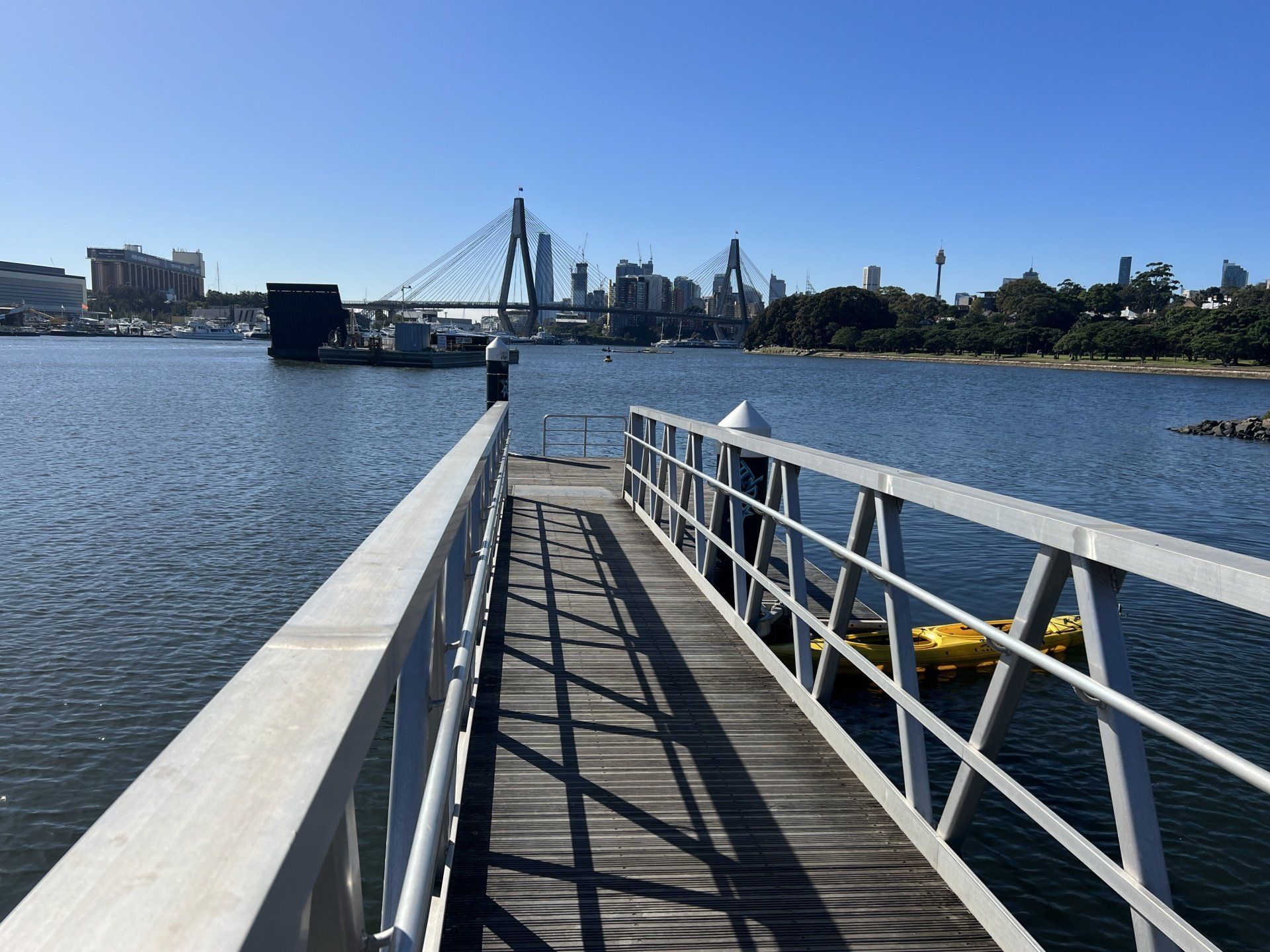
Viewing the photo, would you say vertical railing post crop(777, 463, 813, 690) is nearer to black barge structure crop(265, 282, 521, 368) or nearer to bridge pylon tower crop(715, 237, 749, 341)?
black barge structure crop(265, 282, 521, 368)

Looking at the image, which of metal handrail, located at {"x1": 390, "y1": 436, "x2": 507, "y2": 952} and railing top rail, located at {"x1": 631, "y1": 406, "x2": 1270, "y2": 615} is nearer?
metal handrail, located at {"x1": 390, "y1": 436, "x2": 507, "y2": 952}

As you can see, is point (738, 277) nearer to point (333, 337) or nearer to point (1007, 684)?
point (333, 337)

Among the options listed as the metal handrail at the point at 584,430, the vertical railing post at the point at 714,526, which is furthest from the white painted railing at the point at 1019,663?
the metal handrail at the point at 584,430

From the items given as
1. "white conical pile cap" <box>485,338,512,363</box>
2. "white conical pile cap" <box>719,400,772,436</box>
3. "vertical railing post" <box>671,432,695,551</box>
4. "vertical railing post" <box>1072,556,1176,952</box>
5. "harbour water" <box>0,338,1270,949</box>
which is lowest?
"harbour water" <box>0,338,1270,949</box>

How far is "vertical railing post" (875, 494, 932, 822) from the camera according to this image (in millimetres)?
3334

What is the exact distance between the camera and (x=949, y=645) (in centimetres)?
901

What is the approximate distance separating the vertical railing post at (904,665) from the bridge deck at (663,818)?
8.1 inches

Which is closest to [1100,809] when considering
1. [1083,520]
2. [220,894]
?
[1083,520]

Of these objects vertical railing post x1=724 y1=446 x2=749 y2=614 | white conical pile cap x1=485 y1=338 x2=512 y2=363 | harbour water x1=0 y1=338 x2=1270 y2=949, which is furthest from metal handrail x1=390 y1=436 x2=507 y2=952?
white conical pile cap x1=485 y1=338 x2=512 y2=363

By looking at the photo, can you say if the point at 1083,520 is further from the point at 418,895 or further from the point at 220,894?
the point at 220,894

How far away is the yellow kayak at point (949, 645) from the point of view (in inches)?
316

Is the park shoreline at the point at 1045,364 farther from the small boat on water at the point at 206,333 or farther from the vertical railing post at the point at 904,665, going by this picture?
the vertical railing post at the point at 904,665

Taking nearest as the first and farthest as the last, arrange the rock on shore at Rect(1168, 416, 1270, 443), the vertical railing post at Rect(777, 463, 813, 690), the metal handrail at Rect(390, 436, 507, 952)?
the metal handrail at Rect(390, 436, 507, 952)
the vertical railing post at Rect(777, 463, 813, 690)
the rock on shore at Rect(1168, 416, 1270, 443)

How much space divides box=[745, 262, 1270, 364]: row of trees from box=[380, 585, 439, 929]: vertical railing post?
10908 cm
